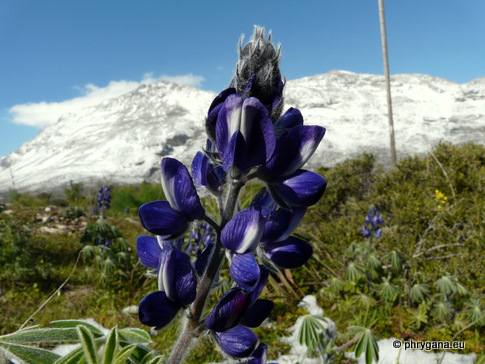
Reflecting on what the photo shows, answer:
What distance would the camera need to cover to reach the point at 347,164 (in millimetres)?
5902

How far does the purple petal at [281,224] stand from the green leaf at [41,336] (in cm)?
47

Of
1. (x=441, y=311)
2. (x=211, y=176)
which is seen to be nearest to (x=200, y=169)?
(x=211, y=176)

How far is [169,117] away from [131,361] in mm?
43456

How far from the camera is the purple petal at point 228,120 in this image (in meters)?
0.69

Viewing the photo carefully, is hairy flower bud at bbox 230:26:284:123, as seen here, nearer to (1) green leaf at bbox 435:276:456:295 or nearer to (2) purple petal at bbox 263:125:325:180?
(2) purple petal at bbox 263:125:325:180

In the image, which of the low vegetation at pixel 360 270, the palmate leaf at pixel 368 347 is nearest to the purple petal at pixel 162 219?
the palmate leaf at pixel 368 347

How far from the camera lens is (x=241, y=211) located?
0.68 m

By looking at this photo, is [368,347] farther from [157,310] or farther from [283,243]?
[157,310]

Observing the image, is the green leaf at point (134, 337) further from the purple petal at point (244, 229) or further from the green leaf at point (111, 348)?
the purple petal at point (244, 229)

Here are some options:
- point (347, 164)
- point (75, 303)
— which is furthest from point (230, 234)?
point (347, 164)

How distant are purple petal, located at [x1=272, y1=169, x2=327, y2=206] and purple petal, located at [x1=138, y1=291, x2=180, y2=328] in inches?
12.5

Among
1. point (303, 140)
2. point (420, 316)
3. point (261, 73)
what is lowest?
point (420, 316)

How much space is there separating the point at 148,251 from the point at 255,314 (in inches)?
11.3

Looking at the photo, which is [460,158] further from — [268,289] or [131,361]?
[131,361]
